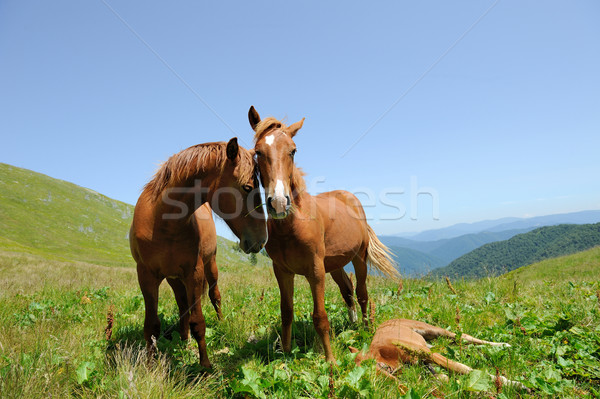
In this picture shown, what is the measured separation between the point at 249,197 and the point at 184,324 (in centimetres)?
250

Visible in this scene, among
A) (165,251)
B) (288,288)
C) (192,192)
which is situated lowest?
(288,288)

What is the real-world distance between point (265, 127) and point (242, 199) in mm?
999

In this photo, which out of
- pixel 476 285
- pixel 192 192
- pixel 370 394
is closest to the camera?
pixel 370 394

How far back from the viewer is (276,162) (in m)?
3.40

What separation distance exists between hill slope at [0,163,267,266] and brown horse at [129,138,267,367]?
59.1 m

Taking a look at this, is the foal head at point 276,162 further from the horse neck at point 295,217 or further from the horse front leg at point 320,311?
the horse front leg at point 320,311

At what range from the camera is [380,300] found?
610cm

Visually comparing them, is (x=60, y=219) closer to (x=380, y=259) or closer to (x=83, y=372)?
(x=380, y=259)

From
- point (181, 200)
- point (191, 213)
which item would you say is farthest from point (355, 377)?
point (181, 200)

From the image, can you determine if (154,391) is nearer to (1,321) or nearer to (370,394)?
(370,394)

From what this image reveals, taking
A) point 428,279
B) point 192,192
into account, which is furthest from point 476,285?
point 192,192

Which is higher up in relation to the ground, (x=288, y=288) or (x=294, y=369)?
(x=288, y=288)

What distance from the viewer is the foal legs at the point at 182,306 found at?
4598 millimetres

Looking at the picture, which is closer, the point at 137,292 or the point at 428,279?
the point at 137,292
